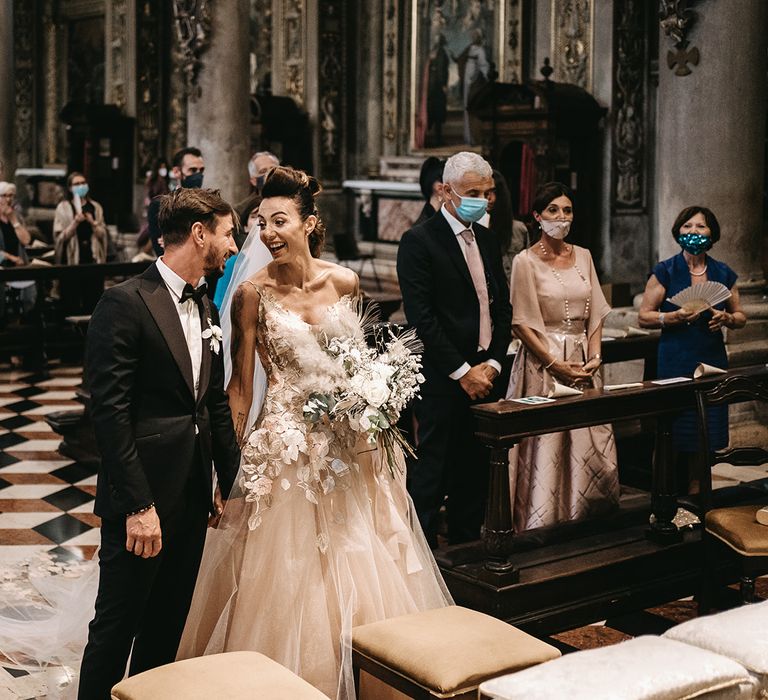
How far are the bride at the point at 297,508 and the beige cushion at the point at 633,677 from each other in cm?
97

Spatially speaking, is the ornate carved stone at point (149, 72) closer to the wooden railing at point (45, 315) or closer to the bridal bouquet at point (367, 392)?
the wooden railing at point (45, 315)

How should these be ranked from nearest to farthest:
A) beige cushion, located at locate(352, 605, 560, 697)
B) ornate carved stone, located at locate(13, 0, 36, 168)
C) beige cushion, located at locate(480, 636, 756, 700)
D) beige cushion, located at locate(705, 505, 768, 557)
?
beige cushion, located at locate(480, 636, 756, 700), beige cushion, located at locate(352, 605, 560, 697), beige cushion, located at locate(705, 505, 768, 557), ornate carved stone, located at locate(13, 0, 36, 168)

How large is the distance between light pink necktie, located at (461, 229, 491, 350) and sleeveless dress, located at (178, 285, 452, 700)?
115 centimetres

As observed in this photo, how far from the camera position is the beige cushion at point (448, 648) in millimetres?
2973

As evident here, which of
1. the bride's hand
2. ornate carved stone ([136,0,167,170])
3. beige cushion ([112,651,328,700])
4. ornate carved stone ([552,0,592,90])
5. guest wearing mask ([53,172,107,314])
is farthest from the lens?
ornate carved stone ([136,0,167,170])

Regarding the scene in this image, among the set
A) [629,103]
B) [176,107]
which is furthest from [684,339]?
[176,107]

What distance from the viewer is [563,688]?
258 cm

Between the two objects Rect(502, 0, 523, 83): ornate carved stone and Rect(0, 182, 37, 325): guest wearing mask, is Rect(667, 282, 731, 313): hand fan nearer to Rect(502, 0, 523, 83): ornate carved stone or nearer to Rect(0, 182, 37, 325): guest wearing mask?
Rect(0, 182, 37, 325): guest wearing mask

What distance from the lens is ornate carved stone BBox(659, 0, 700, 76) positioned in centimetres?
760

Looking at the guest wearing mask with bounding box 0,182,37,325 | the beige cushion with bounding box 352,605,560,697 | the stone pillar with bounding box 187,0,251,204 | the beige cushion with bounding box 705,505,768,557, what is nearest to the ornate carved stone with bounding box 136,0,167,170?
the guest wearing mask with bounding box 0,182,37,325

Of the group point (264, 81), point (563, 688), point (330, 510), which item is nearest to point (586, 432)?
point (330, 510)

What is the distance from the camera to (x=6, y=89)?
13.6 metres

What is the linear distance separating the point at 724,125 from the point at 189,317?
5234 mm

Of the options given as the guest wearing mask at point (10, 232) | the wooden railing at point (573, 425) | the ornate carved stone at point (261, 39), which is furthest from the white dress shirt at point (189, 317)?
the ornate carved stone at point (261, 39)
